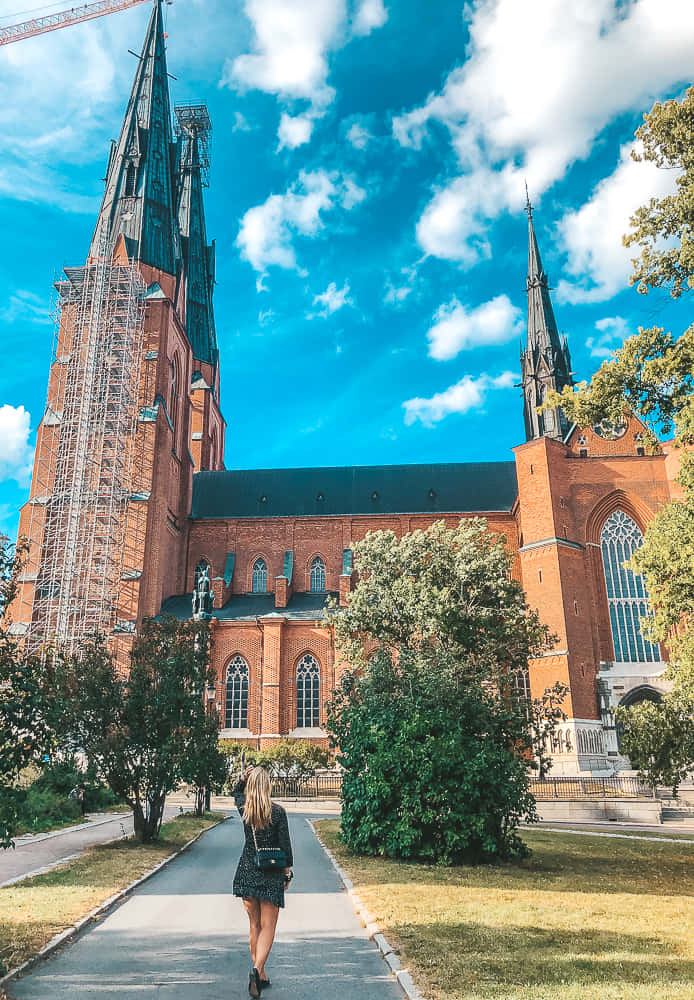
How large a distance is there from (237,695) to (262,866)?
112 feet

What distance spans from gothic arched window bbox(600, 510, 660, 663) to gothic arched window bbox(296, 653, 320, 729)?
1459cm

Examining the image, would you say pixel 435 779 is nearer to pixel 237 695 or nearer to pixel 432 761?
pixel 432 761

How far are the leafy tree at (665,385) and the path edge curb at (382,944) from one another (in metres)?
6.38

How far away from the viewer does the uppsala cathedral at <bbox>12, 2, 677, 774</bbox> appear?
119 ft

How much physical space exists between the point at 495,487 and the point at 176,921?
39.7 metres

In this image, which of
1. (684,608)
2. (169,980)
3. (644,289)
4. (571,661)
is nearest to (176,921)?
(169,980)

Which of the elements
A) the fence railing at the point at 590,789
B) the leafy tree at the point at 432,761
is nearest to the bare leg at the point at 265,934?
the leafy tree at the point at 432,761

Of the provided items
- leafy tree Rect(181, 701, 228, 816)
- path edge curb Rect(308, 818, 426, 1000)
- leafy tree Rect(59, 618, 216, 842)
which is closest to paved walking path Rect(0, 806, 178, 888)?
leafy tree Rect(59, 618, 216, 842)

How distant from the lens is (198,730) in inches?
629

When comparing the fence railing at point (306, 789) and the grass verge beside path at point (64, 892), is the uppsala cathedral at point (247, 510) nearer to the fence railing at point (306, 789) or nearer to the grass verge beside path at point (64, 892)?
the fence railing at point (306, 789)

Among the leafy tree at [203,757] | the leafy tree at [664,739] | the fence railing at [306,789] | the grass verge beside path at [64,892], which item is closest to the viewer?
the grass verge beside path at [64,892]

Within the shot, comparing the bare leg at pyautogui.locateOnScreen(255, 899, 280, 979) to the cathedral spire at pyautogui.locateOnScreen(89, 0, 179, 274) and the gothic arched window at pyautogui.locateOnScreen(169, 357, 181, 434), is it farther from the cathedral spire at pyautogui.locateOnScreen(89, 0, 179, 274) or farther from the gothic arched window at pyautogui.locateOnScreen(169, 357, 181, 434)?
the cathedral spire at pyautogui.locateOnScreen(89, 0, 179, 274)

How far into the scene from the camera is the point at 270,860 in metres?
6.14

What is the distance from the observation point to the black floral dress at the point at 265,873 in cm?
617
